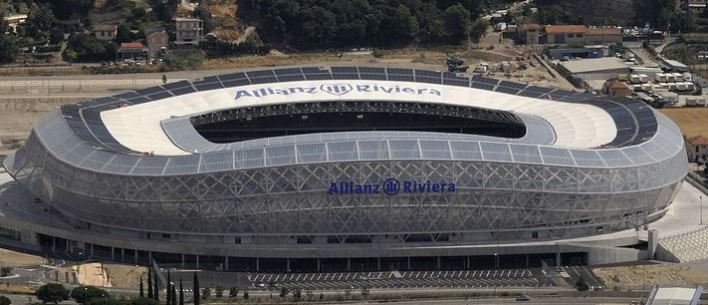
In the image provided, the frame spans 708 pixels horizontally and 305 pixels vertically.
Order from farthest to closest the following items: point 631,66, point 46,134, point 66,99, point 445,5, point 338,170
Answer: point 445,5, point 631,66, point 66,99, point 46,134, point 338,170

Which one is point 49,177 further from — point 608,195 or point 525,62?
point 525,62

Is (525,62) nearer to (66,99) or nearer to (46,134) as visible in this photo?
(66,99)

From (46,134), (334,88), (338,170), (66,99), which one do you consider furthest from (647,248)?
(66,99)

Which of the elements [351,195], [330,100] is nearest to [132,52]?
[330,100]

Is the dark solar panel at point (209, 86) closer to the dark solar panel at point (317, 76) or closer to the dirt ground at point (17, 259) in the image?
the dark solar panel at point (317, 76)

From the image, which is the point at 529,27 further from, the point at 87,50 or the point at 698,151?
the point at 698,151

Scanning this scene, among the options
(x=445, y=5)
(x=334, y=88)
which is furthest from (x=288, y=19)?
(x=334, y=88)

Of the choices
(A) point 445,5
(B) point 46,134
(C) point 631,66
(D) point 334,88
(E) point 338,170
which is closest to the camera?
(E) point 338,170

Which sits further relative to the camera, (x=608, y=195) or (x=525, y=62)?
(x=525, y=62)

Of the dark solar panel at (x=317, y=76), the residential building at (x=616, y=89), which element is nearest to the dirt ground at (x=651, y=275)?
the dark solar panel at (x=317, y=76)
